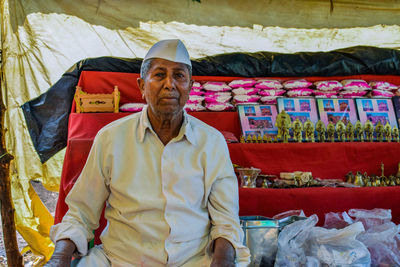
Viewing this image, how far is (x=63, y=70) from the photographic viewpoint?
3.56 m

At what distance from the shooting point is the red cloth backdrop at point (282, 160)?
249 centimetres

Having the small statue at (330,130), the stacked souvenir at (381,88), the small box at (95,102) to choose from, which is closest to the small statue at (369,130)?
the small statue at (330,130)

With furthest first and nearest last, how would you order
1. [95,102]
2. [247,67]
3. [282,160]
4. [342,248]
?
[247,67] → [95,102] → [282,160] → [342,248]

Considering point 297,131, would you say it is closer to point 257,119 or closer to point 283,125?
point 283,125

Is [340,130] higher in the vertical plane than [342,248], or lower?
higher

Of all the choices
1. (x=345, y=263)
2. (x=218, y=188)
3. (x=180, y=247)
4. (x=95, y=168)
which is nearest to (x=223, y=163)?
(x=218, y=188)

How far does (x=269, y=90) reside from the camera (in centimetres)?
363

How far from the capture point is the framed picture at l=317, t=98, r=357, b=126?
3.52 metres

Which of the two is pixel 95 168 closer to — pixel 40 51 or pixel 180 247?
pixel 180 247

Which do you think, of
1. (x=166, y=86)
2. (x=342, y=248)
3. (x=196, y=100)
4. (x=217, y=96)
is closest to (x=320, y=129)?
(x=217, y=96)

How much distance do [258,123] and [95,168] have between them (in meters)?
2.09

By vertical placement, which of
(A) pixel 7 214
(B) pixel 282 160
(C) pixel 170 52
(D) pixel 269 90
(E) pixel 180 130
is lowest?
(A) pixel 7 214

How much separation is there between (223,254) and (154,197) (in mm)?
376

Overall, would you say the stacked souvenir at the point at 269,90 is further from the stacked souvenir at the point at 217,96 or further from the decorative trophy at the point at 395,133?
the decorative trophy at the point at 395,133
